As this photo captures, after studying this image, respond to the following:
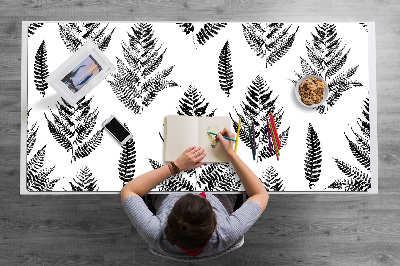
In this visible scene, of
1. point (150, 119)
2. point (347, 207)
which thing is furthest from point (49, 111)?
point (347, 207)

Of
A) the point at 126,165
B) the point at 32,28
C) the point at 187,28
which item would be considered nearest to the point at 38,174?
the point at 126,165

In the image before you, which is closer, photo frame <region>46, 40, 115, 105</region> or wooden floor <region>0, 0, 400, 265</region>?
photo frame <region>46, 40, 115, 105</region>

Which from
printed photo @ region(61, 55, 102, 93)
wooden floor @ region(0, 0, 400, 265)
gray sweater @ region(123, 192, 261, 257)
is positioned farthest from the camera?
wooden floor @ region(0, 0, 400, 265)

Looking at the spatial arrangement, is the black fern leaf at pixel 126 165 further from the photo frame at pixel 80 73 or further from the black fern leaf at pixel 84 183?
the photo frame at pixel 80 73

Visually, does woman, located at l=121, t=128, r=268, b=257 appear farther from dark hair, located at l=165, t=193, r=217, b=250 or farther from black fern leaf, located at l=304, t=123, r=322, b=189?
black fern leaf, located at l=304, t=123, r=322, b=189

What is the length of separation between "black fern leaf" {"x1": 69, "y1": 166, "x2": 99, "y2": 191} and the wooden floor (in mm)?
609

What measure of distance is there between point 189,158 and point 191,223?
10.2 inches

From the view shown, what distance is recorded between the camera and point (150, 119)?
3.76 ft

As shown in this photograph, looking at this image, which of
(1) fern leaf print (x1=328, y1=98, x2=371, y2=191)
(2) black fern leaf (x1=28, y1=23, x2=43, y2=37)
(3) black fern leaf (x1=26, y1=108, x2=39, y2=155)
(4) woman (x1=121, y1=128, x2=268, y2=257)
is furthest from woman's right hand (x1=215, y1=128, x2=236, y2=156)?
(2) black fern leaf (x1=28, y1=23, x2=43, y2=37)

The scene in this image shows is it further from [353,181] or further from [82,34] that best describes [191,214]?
[82,34]

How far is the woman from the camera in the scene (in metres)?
0.89

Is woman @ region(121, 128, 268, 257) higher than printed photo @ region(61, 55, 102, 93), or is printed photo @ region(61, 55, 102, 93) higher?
printed photo @ region(61, 55, 102, 93)

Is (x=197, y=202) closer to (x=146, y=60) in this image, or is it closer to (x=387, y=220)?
(x=146, y=60)

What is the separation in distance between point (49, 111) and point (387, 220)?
1.73 metres
